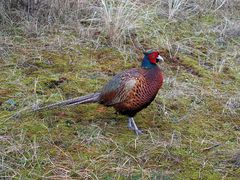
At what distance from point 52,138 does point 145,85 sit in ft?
2.49

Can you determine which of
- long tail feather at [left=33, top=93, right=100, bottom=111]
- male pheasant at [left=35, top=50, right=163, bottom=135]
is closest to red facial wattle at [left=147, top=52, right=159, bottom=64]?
male pheasant at [left=35, top=50, right=163, bottom=135]

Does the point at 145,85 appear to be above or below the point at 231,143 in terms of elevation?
above

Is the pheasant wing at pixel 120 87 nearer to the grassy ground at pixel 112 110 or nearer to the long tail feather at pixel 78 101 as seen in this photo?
the long tail feather at pixel 78 101

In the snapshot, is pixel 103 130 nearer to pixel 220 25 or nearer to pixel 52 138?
pixel 52 138

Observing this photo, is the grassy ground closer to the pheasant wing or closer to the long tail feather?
the long tail feather

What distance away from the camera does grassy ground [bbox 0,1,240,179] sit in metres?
3.27

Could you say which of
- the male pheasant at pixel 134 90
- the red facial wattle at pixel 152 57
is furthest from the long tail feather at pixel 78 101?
the red facial wattle at pixel 152 57

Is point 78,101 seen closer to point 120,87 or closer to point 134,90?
point 120,87

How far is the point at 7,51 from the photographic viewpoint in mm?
4777

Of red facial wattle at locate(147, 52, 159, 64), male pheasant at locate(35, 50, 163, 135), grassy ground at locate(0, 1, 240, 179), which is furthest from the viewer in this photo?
red facial wattle at locate(147, 52, 159, 64)

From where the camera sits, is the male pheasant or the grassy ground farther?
the male pheasant

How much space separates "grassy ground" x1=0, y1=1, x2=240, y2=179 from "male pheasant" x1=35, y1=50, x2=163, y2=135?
6.9 inches

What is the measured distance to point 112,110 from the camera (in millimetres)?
4051

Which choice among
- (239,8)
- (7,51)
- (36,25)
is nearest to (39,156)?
(7,51)
